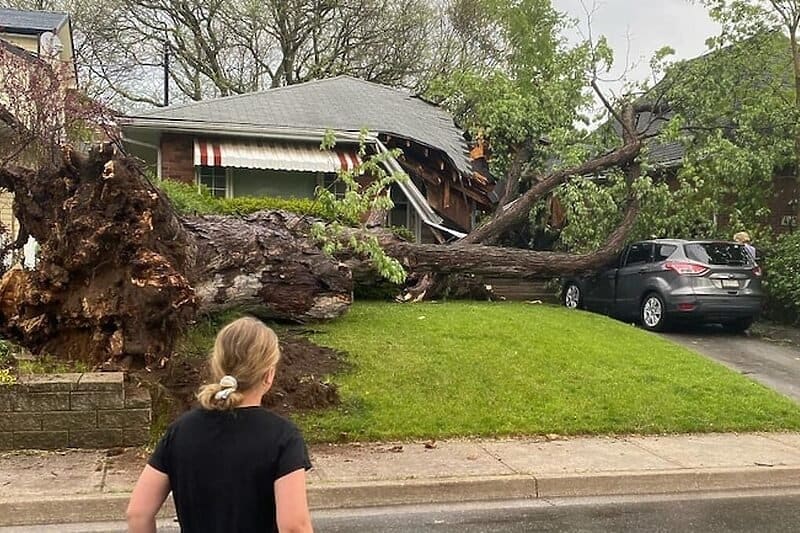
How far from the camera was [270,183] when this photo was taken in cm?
1845

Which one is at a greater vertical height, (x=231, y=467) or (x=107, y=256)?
(x=107, y=256)

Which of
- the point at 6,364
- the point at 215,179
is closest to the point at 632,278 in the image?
the point at 215,179

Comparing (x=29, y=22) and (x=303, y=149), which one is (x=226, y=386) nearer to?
(x=303, y=149)

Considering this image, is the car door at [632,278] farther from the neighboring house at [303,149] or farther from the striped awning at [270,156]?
the striped awning at [270,156]

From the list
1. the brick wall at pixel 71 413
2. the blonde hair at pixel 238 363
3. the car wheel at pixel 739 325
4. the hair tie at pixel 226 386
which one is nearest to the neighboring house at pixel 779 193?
the car wheel at pixel 739 325

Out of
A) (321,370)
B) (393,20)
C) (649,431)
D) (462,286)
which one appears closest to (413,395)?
(321,370)

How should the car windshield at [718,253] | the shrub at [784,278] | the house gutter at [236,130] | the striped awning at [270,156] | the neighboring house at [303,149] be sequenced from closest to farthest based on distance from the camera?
the car windshield at [718,253], the shrub at [784,278], the striped awning at [270,156], the house gutter at [236,130], the neighboring house at [303,149]

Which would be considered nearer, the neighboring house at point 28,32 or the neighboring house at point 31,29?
the neighboring house at point 28,32

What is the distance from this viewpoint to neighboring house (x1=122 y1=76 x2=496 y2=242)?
686 inches

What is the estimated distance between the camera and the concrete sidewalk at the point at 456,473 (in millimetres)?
6020

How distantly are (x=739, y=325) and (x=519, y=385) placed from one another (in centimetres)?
759

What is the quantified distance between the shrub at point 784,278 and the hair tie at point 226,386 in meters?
14.9

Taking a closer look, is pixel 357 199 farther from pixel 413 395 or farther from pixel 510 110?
pixel 510 110

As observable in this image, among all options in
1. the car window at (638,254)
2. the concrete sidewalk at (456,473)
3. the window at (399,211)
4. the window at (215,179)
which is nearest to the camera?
the concrete sidewalk at (456,473)
